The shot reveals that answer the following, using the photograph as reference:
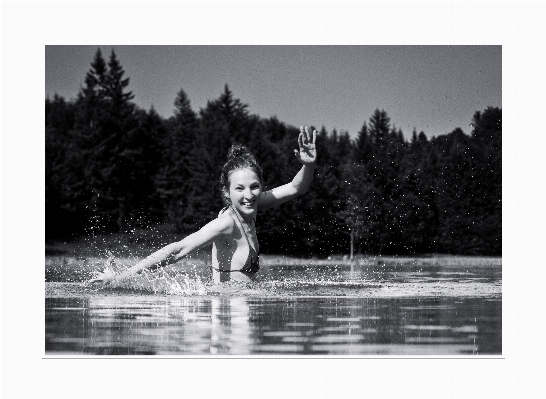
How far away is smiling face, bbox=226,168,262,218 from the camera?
21.6 ft

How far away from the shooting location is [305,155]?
259 inches

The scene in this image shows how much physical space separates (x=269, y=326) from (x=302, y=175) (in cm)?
204

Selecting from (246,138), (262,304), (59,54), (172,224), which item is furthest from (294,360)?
(246,138)

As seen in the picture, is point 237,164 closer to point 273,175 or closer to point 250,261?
point 250,261

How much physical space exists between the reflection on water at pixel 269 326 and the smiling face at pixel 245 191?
29.0 inches

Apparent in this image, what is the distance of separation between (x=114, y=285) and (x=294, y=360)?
2.33m

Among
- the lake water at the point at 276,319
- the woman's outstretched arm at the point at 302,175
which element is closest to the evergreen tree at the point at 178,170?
the lake water at the point at 276,319

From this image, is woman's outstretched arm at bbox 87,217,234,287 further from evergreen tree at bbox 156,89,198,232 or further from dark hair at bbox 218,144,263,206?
evergreen tree at bbox 156,89,198,232

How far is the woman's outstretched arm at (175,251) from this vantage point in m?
6.27

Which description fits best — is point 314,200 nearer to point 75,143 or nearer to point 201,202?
point 201,202

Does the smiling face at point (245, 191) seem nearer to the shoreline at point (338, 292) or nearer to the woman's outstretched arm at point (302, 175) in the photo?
the woman's outstretched arm at point (302, 175)

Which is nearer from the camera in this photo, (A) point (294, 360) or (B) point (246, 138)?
(A) point (294, 360)

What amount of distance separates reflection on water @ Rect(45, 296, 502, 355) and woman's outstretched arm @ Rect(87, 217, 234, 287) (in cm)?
17

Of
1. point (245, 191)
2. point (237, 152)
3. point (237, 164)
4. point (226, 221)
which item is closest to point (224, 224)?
point (226, 221)
